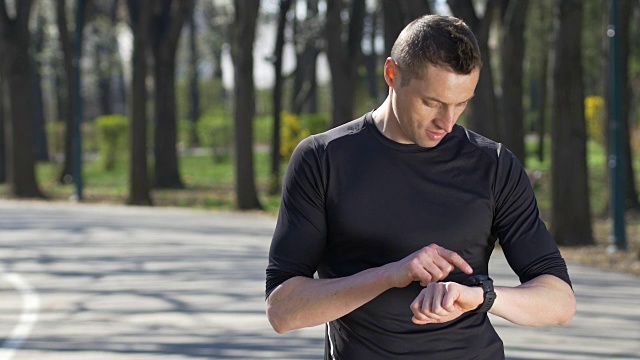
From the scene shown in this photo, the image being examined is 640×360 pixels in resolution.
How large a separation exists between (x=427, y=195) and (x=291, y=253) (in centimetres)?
40

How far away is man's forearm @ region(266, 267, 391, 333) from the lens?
12.1 ft

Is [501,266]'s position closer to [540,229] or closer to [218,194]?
[540,229]

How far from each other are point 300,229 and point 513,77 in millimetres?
24601

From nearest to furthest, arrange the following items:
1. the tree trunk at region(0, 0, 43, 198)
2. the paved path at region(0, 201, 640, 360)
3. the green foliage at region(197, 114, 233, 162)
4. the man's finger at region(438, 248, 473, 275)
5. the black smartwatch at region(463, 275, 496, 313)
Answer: the man's finger at region(438, 248, 473, 275) < the black smartwatch at region(463, 275, 496, 313) < the paved path at region(0, 201, 640, 360) < the tree trunk at region(0, 0, 43, 198) < the green foliage at region(197, 114, 233, 162)

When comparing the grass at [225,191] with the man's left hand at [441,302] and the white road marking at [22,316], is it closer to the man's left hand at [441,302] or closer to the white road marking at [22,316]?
the white road marking at [22,316]

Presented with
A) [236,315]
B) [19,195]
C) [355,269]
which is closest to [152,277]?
[236,315]

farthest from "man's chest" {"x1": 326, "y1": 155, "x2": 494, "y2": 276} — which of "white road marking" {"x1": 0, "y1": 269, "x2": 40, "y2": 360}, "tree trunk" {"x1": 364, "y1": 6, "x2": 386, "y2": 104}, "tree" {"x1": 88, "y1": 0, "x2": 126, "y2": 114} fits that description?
"tree" {"x1": 88, "y1": 0, "x2": 126, "y2": 114}

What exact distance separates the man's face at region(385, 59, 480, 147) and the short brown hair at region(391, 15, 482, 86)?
0.07 feet

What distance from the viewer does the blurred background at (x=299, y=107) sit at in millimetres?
19422

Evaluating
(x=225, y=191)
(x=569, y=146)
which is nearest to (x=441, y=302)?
(x=569, y=146)

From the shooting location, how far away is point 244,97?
27.7 m

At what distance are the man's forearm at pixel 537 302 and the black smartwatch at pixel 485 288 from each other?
0.07ft

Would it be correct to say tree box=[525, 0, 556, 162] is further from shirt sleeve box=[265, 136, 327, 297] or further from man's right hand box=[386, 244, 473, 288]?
man's right hand box=[386, 244, 473, 288]

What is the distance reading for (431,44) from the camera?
3676 millimetres
